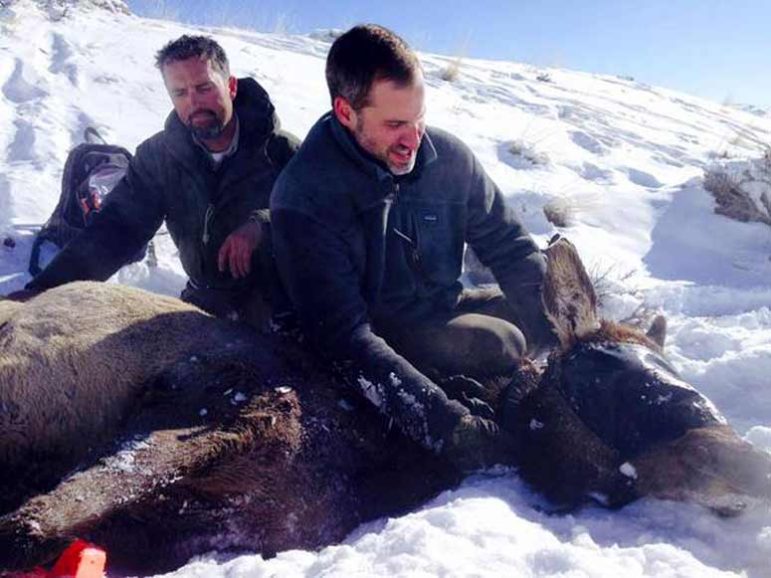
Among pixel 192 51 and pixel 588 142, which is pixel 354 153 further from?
pixel 588 142

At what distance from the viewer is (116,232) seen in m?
4.44

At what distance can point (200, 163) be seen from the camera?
449 cm

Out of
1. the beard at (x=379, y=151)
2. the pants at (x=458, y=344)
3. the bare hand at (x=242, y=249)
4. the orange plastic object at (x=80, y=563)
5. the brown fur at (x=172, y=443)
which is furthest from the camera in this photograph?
the bare hand at (x=242, y=249)

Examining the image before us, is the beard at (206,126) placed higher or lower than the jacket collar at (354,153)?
lower

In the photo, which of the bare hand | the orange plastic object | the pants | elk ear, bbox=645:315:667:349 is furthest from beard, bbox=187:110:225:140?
the orange plastic object

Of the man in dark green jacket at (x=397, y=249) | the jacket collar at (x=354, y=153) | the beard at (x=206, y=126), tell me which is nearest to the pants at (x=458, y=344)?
the man in dark green jacket at (x=397, y=249)

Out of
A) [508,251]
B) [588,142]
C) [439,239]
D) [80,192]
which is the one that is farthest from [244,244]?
[588,142]

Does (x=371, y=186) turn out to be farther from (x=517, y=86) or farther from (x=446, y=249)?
(x=517, y=86)

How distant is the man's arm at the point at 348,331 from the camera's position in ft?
9.91

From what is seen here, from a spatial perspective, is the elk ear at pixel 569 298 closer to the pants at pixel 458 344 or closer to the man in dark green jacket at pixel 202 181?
the pants at pixel 458 344

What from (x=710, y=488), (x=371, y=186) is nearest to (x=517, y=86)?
(x=371, y=186)

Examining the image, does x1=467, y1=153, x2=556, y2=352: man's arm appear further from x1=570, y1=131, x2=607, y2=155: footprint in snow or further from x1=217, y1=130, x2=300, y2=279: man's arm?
x1=570, y1=131, x2=607, y2=155: footprint in snow

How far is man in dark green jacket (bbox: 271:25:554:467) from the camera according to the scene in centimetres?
308

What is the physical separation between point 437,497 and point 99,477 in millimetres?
1178
